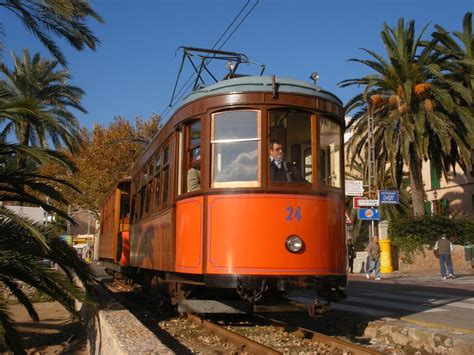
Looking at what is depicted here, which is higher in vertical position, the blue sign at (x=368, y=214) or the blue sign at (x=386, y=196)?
the blue sign at (x=386, y=196)

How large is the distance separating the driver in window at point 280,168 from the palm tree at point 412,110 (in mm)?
16607

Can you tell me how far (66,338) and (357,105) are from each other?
1901 cm

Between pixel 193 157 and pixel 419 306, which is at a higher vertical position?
pixel 193 157

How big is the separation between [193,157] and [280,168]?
51.6 inches

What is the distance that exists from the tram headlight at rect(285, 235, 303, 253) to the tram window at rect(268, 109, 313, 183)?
30.1 inches

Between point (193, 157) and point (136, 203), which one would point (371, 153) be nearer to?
point (136, 203)

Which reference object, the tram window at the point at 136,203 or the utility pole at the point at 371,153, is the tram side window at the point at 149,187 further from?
the utility pole at the point at 371,153

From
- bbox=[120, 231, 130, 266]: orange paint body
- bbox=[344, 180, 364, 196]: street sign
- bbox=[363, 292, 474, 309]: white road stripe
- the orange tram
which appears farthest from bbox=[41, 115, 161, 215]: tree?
the orange tram

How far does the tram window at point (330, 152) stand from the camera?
7.21 metres

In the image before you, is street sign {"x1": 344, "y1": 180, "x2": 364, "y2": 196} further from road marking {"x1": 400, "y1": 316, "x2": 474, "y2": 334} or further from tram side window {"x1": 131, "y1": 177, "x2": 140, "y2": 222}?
road marking {"x1": 400, "y1": 316, "x2": 474, "y2": 334}

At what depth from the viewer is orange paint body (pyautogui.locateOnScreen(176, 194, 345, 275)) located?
258 inches

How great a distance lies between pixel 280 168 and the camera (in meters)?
6.92

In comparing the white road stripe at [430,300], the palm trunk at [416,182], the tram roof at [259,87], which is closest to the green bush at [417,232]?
the palm trunk at [416,182]

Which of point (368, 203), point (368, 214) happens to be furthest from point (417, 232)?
point (368, 203)
